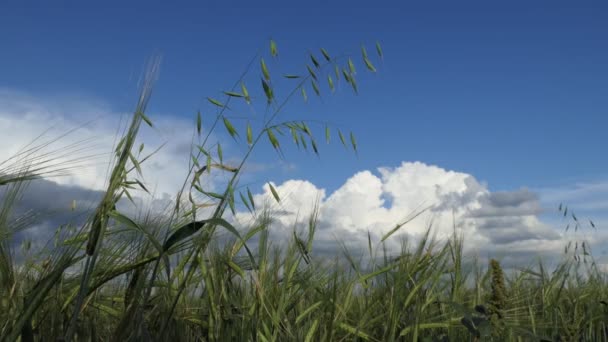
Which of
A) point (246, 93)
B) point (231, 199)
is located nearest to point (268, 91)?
point (246, 93)

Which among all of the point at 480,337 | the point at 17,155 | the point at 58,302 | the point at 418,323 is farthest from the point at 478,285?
the point at 17,155

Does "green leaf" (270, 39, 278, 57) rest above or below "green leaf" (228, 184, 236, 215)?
above

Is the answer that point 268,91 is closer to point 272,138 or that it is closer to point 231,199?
point 272,138

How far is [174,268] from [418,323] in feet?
2.83

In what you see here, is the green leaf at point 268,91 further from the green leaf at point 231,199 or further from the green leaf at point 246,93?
the green leaf at point 231,199

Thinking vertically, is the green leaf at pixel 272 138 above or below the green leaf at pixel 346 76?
below

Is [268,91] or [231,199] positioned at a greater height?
[268,91]

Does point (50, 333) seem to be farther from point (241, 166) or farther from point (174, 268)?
point (241, 166)

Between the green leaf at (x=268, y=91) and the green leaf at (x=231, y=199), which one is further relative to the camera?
the green leaf at (x=268, y=91)

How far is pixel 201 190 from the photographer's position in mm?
2105

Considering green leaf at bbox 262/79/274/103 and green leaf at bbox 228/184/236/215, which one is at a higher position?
green leaf at bbox 262/79/274/103

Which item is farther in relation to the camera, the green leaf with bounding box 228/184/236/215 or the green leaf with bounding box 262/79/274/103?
the green leaf with bounding box 262/79/274/103

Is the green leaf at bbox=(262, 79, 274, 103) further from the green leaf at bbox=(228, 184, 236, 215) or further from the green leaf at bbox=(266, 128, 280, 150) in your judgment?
the green leaf at bbox=(228, 184, 236, 215)

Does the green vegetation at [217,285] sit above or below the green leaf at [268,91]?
below
